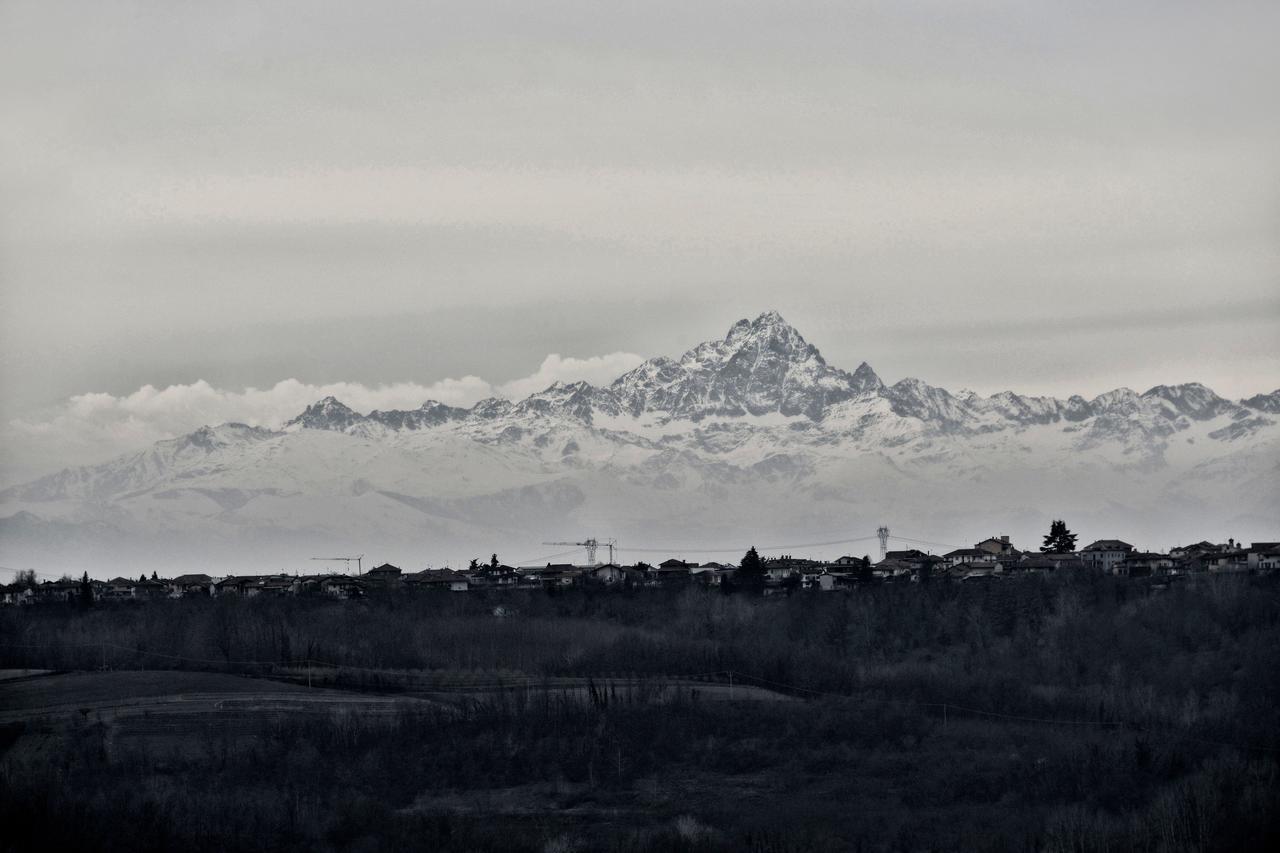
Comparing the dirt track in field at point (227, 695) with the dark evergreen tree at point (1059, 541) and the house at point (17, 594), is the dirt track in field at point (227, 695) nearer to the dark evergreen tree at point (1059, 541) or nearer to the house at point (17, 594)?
the house at point (17, 594)

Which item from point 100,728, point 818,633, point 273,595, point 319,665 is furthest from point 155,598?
point 100,728

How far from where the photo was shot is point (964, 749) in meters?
73.2

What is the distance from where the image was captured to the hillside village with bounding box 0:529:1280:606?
146250 mm

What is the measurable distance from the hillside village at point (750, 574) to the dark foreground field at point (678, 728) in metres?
25.0

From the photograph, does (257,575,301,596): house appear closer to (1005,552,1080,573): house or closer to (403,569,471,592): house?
(403,569,471,592): house

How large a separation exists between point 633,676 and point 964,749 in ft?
90.9

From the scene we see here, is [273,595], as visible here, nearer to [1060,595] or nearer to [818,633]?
[818,633]

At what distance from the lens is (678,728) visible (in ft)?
258

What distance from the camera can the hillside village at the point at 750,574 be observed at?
146250 mm

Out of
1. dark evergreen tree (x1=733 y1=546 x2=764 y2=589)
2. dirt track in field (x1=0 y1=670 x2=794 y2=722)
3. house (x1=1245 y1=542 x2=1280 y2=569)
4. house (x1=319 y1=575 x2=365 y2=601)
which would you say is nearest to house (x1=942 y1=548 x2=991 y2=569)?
dark evergreen tree (x1=733 y1=546 x2=764 y2=589)

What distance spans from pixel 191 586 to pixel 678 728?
10921cm

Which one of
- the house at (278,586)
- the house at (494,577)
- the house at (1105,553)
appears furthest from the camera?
the house at (494,577)

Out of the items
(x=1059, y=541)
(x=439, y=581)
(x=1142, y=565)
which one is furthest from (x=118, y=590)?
(x=1142, y=565)

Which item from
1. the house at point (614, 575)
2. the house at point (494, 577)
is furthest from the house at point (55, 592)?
the house at point (614, 575)
